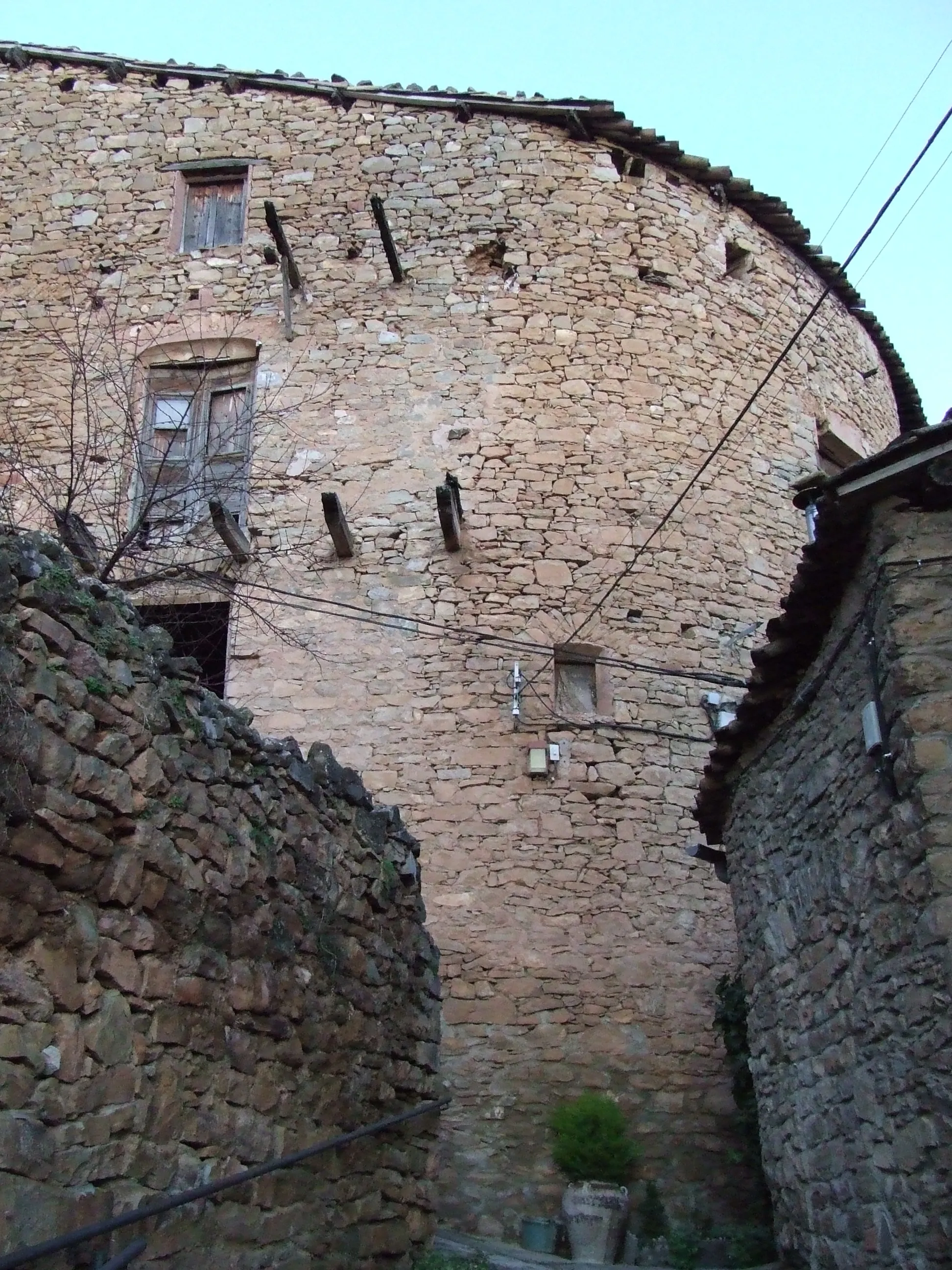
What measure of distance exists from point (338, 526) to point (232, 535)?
0.86m

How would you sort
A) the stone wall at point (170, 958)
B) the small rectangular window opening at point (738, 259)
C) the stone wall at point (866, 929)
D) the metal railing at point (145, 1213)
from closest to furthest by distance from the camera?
the metal railing at point (145, 1213) < the stone wall at point (170, 958) < the stone wall at point (866, 929) < the small rectangular window opening at point (738, 259)

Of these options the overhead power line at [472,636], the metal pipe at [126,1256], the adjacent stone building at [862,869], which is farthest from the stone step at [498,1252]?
the overhead power line at [472,636]

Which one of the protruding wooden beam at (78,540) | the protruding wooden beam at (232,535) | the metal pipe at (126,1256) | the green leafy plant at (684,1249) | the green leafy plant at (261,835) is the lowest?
the green leafy plant at (684,1249)

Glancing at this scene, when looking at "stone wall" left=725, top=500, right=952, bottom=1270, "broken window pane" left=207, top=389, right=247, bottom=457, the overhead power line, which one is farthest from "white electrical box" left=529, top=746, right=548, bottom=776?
"broken window pane" left=207, top=389, right=247, bottom=457

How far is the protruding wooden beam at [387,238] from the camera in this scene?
1055 cm

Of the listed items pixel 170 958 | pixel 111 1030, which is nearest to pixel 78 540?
pixel 170 958

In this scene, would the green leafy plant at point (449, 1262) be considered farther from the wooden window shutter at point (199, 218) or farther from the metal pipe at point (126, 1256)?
the wooden window shutter at point (199, 218)

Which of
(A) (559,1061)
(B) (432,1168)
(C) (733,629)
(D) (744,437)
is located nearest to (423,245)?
(D) (744,437)

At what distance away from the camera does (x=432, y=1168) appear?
20.0ft

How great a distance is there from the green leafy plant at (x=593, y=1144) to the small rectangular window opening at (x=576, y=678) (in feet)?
9.63

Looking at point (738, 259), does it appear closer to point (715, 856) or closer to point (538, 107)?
point (538, 107)

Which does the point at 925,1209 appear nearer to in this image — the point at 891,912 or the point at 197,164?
the point at 891,912

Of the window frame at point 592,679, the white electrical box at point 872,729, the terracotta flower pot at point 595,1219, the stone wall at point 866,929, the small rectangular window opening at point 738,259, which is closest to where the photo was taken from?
the stone wall at point 866,929

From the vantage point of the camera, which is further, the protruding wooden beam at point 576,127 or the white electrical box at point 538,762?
the protruding wooden beam at point 576,127
